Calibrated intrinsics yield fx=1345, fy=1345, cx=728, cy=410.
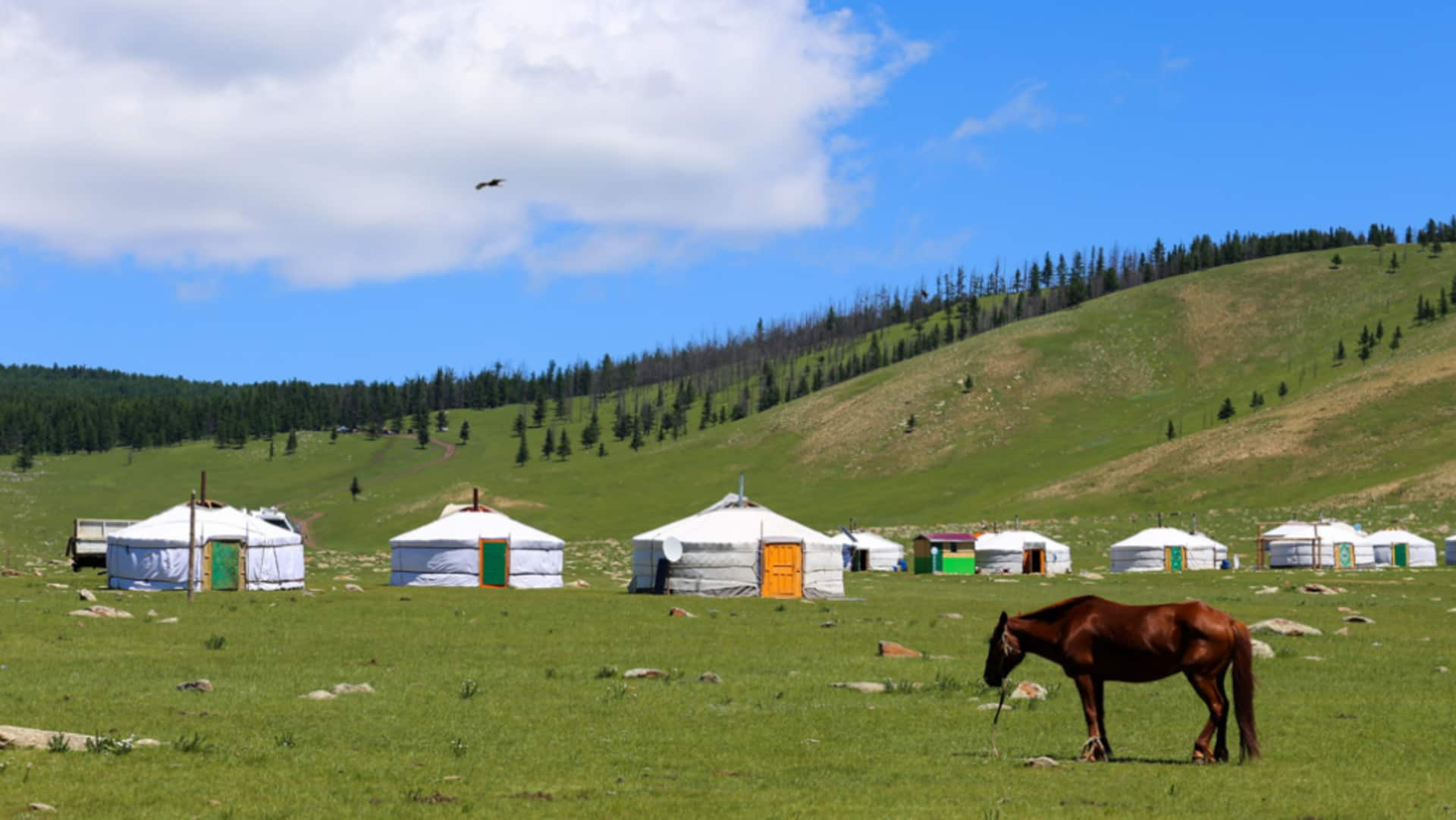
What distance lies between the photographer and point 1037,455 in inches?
5832

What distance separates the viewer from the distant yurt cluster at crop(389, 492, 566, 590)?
→ 50.4 metres

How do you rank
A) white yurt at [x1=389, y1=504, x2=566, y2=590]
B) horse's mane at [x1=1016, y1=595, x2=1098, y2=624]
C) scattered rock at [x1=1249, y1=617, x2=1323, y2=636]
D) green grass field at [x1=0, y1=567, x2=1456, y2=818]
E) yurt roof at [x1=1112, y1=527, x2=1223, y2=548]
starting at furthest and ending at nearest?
yurt roof at [x1=1112, y1=527, x2=1223, y2=548], white yurt at [x1=389, y1=504, x2=566, y2=590], scattered rock at [x1=1249, y1=617, x2=1323, y2=636], horse's mane at [x1=1016, y1=595, x2=1098, y2=624], green grass field at [x1=0, y1=567, x2=1456, y2=818]

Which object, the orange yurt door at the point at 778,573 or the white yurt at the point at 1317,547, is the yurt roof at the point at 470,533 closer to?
the orange yurt door at the point at 778,573

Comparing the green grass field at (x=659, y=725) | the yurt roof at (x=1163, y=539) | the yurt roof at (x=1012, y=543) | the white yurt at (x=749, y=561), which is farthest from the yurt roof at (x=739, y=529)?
the yurt roof at (x=1163, y=539)

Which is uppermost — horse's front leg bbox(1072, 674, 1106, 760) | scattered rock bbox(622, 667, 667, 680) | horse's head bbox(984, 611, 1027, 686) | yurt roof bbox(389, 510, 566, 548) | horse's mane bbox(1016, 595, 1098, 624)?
yurt roof bbox(389, 510, 566, 548)

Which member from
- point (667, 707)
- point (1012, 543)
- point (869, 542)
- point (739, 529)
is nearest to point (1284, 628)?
point (667, 707)

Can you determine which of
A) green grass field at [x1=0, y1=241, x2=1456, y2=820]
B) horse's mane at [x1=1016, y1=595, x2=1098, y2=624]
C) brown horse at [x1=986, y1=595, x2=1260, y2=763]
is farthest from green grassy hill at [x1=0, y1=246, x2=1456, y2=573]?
brown horse at [x1=986, y1=595, x2=1260, y2=763]

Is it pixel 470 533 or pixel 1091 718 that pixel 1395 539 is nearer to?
pixel 470 533

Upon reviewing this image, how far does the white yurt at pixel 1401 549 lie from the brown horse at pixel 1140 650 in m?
68.5

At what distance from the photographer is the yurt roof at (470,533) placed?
50.5m

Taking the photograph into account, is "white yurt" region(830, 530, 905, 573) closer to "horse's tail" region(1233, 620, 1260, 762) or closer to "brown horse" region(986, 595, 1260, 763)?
"brown horse" region(986, 595, 1260, 763)

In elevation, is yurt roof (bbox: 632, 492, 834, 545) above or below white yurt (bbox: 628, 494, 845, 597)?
above

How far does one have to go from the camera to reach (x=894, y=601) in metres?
41.2

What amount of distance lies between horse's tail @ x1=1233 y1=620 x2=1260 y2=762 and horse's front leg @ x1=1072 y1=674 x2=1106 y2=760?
50.1 inches
